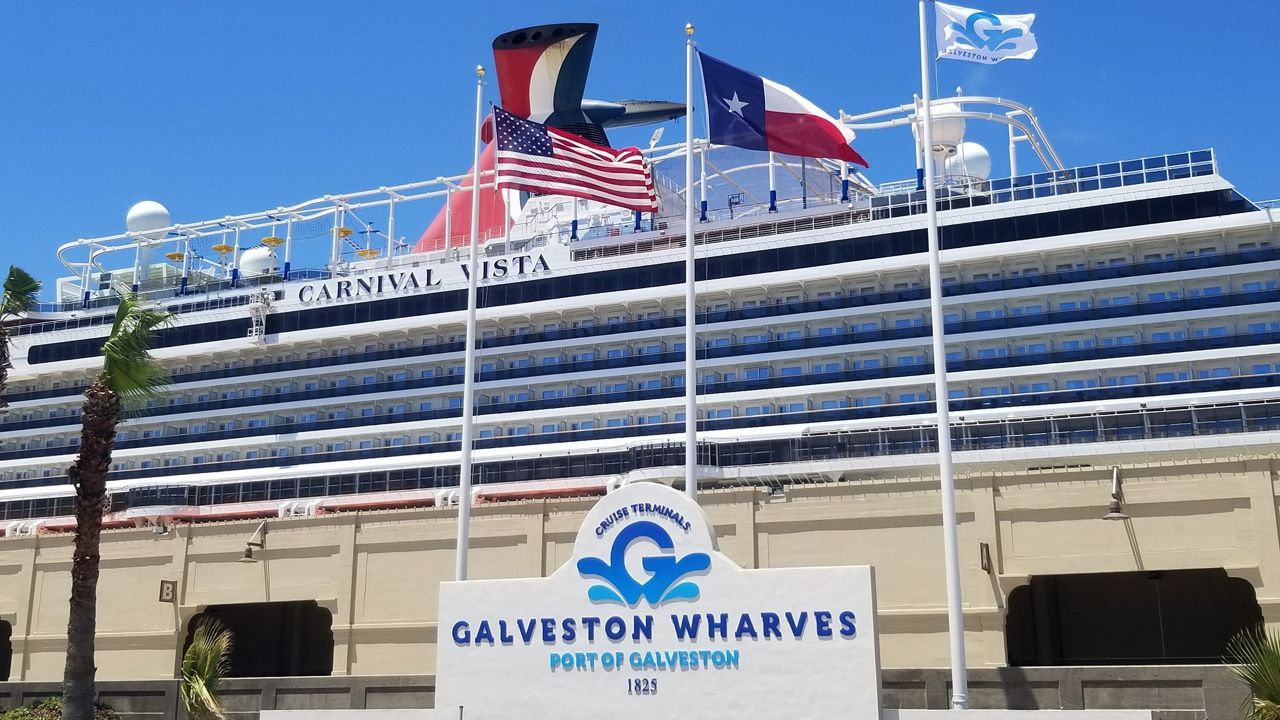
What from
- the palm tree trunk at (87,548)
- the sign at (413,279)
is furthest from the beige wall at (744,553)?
the sign at (413,279)

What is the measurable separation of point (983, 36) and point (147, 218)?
55487mm

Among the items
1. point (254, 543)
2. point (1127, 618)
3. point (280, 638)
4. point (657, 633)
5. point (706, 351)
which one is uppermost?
point (706, 351)

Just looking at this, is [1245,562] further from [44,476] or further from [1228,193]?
[44,476]

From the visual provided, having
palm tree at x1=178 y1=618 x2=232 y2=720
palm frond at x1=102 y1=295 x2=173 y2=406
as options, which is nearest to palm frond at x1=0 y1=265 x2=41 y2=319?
palm frond at x1=102 y1=295 x2=173 y2=406

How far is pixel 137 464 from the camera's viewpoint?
5897cm

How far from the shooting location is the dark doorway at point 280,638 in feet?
128

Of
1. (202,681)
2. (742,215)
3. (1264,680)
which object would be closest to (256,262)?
(742,215)

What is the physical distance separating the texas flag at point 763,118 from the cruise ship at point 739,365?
8.11 m

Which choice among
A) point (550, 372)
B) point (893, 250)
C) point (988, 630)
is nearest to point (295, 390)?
point (550, 372)

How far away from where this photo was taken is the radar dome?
70688mm

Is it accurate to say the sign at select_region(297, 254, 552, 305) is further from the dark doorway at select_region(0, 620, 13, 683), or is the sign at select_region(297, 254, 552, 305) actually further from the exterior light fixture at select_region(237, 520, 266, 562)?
the exterior light fixture at select_region(237, 520, 266, 562)

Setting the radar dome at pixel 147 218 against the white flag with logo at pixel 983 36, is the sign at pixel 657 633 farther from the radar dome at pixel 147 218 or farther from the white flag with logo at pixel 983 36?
the radar dome at pixel 147 218

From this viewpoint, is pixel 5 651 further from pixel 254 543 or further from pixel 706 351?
pixel 706 351

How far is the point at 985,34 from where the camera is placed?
26.4m
